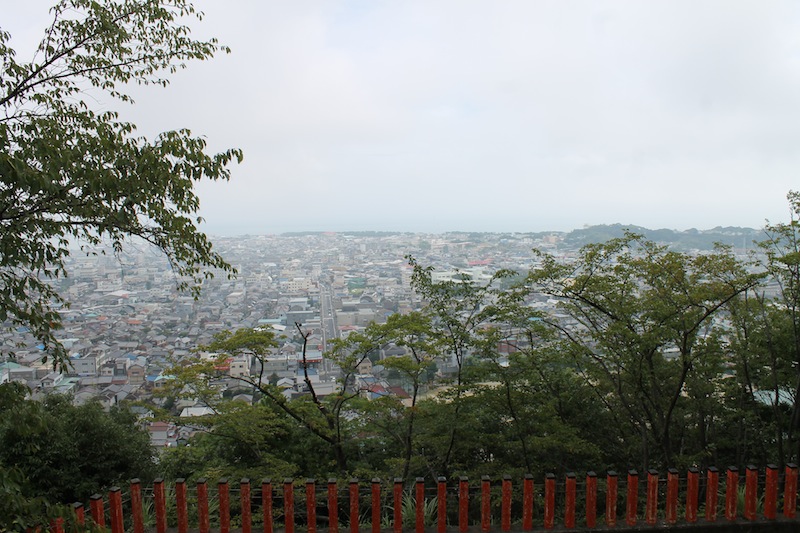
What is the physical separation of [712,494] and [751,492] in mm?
334

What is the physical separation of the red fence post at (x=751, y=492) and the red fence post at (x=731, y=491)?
0.36 ft

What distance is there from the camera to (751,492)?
4281 millimetres

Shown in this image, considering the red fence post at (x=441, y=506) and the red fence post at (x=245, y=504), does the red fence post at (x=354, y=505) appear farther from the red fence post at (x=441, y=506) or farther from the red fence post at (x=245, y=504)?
the red fence post at (x=245, y=504)

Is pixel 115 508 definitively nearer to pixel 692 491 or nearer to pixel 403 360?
pixel 403 360

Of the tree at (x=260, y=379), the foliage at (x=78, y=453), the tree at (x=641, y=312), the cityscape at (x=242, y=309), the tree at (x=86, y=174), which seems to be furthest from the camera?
the cityscape at (x=242, y=309)

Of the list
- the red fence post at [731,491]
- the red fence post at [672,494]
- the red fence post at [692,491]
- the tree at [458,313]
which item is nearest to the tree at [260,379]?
the tree at [458,313]

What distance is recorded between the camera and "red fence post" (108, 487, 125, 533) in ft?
13.1

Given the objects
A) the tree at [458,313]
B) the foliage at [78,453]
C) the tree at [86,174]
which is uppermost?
the tree at [86,174]

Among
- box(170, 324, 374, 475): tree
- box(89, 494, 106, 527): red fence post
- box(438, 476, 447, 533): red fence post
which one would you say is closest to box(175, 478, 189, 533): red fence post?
box(89, 494, 106, 527): red fence post

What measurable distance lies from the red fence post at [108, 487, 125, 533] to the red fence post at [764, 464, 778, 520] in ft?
17.3

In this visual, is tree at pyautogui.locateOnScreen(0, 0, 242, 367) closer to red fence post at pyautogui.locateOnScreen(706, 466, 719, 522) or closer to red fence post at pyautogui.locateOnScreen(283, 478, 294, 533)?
red fence post at pyautogui.locateOnScreen(283, 478, 294, 533)

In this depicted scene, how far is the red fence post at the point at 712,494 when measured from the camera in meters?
4.26

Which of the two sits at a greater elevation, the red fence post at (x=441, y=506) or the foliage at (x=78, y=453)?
the red fence post at (x=441, y=506)

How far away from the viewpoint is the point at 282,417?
8.42m
